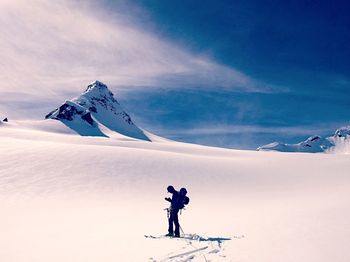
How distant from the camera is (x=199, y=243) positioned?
10.9 metres

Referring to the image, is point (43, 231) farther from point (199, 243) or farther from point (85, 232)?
point (199, 243)

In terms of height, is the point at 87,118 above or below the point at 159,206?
above

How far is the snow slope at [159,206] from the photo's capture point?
32.3 feet

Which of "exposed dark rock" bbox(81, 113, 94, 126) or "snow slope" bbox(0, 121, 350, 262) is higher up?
"exposed dark rock" bbox(81, 113, 94, 126)

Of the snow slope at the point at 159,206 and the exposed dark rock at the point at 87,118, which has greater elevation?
the exposed dark rock at the point at 87,118

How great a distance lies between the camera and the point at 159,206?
72.5 ft

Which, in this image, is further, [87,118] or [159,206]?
[87,118]

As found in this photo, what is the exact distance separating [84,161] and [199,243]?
22.0 m

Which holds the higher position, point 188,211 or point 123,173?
point 123,173

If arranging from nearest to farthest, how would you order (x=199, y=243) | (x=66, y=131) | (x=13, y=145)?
1. (x=199, y=243)
2. (x=13, y=145)
3. (x=66, y=131)

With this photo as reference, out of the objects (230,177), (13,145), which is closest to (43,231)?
(230,177)

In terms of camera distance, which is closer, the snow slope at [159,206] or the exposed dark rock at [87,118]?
the snow slope at [159,206]

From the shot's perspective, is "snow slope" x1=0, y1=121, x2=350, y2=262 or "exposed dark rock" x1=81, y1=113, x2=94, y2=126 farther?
"exposed dark rock" x1=81, y1=113, x2=94, y2=126

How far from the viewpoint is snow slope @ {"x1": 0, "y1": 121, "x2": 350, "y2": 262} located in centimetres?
984
